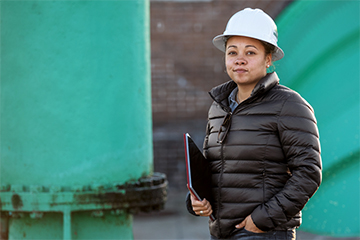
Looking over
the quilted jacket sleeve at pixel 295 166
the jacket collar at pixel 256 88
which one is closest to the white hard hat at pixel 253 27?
the jacket collar at pixel 256 88

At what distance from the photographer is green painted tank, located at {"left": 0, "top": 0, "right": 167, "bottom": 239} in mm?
2285

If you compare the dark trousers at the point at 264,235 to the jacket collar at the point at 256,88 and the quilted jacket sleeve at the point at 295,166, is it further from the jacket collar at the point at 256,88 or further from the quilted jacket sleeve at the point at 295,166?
the jacket collar at the point at 256,88

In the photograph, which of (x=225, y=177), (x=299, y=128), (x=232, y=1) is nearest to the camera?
(x=299, y=128)

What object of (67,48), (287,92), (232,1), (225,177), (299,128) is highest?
(232,1)

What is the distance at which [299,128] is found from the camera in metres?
1.66

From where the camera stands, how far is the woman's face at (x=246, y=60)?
1.79 m

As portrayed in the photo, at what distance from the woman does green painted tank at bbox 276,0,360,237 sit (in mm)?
2062

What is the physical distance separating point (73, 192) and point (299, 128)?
1226mm

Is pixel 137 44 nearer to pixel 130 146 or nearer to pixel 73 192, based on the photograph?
pixel 130 146

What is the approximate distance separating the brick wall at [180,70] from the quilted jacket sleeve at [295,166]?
12.5 ft

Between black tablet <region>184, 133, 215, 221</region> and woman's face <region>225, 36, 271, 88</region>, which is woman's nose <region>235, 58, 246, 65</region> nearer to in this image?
woman's face <region>225, 36, 271, 88</region>

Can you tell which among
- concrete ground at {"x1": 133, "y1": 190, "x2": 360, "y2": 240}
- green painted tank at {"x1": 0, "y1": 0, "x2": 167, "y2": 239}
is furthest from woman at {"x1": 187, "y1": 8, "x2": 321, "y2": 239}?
concrete ground at {"x1": 133, "y1": 190, "x2": 360, "y2": 240}

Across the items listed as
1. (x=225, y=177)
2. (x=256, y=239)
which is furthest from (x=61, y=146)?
(x=256, y=239)

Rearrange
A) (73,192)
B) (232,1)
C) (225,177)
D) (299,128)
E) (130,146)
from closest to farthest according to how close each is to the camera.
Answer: (299,128), (225,177), (73,192), (130,146), (232,1)
